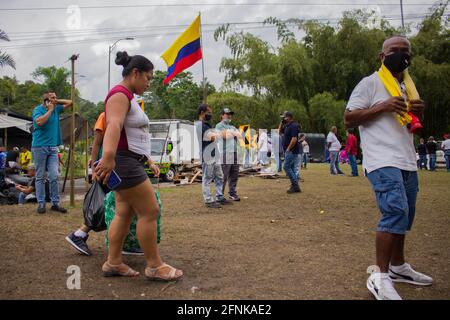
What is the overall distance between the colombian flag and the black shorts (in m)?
6.18

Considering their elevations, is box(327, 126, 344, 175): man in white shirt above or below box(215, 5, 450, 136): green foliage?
below

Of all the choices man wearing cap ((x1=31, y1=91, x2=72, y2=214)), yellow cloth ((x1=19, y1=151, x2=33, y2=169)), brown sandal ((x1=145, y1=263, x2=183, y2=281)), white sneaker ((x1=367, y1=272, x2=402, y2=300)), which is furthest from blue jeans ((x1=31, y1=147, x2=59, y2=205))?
yellow cloth ((x1=19, y1=151, x2=33, y2=169))

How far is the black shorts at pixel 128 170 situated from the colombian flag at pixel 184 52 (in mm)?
6175

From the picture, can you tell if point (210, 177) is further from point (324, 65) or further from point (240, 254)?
point (324, 65)

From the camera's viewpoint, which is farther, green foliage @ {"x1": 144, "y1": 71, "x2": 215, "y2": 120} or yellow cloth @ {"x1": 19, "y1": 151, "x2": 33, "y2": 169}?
green foliage @ {"x1": 144, "y1": 71, "x2": 215, "y2": 120}

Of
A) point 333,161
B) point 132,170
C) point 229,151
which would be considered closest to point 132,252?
point 132,170

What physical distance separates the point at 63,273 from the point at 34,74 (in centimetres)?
6935

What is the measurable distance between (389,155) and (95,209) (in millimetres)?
2903

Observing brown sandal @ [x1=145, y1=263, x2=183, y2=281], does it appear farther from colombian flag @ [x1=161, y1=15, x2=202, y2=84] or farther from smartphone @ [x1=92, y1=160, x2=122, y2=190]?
colombian flag @ [x1=161, y1=15, x2=202, y2=84]

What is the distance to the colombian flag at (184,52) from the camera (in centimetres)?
949

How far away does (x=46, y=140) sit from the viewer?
6773 millimetres

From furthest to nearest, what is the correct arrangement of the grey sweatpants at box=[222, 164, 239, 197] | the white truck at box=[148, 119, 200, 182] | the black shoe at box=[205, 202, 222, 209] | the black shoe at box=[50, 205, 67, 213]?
the white truck at box=[148, 119, 200, 182]
the grey sweatpants at box=[222, 164, 239, 197]
the black shoe at box=[205, 202, 222, 209]
the black shoe at box=[50, 205, 67, 213]

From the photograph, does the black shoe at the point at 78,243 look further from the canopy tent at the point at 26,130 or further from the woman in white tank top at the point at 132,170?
the canopy tent at the point at 26,130

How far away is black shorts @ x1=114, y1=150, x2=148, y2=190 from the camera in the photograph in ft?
11.1
